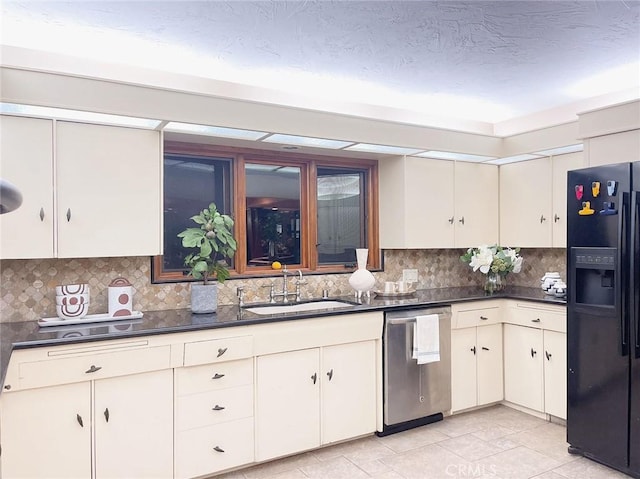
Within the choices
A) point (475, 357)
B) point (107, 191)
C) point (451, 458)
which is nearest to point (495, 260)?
point (475, 357)

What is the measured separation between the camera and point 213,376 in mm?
2652

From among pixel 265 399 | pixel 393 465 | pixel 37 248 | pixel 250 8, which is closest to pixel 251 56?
pixel 250 8

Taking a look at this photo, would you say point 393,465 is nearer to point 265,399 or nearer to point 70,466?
point 265,399

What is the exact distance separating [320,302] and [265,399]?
963mm

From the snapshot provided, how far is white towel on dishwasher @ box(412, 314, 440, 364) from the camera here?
3297 mm

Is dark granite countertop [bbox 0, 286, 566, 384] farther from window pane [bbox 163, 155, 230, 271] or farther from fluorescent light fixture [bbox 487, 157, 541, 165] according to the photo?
fluorescent light fixture [bbox 487, 157, 541, 165]

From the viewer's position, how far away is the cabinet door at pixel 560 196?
3.78 m

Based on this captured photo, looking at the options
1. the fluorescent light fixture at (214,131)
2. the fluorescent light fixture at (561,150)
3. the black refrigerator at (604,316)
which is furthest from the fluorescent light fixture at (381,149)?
the black refrigerator at (604,316)

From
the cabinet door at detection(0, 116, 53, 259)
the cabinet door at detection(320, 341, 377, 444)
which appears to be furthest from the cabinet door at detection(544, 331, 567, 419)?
the cabinet door at detection(0, 116, 53, 259)

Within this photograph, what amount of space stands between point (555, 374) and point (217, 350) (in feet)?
8.19

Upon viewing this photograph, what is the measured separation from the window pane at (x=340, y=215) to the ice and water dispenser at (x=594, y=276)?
1689 millimetres

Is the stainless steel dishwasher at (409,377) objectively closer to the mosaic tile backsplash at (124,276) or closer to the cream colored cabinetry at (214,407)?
the mosaic tile backsplash at (124,276)

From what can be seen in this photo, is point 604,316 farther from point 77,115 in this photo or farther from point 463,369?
point 77,115

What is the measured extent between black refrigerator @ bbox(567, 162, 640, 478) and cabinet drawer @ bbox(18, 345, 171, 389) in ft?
8.13
